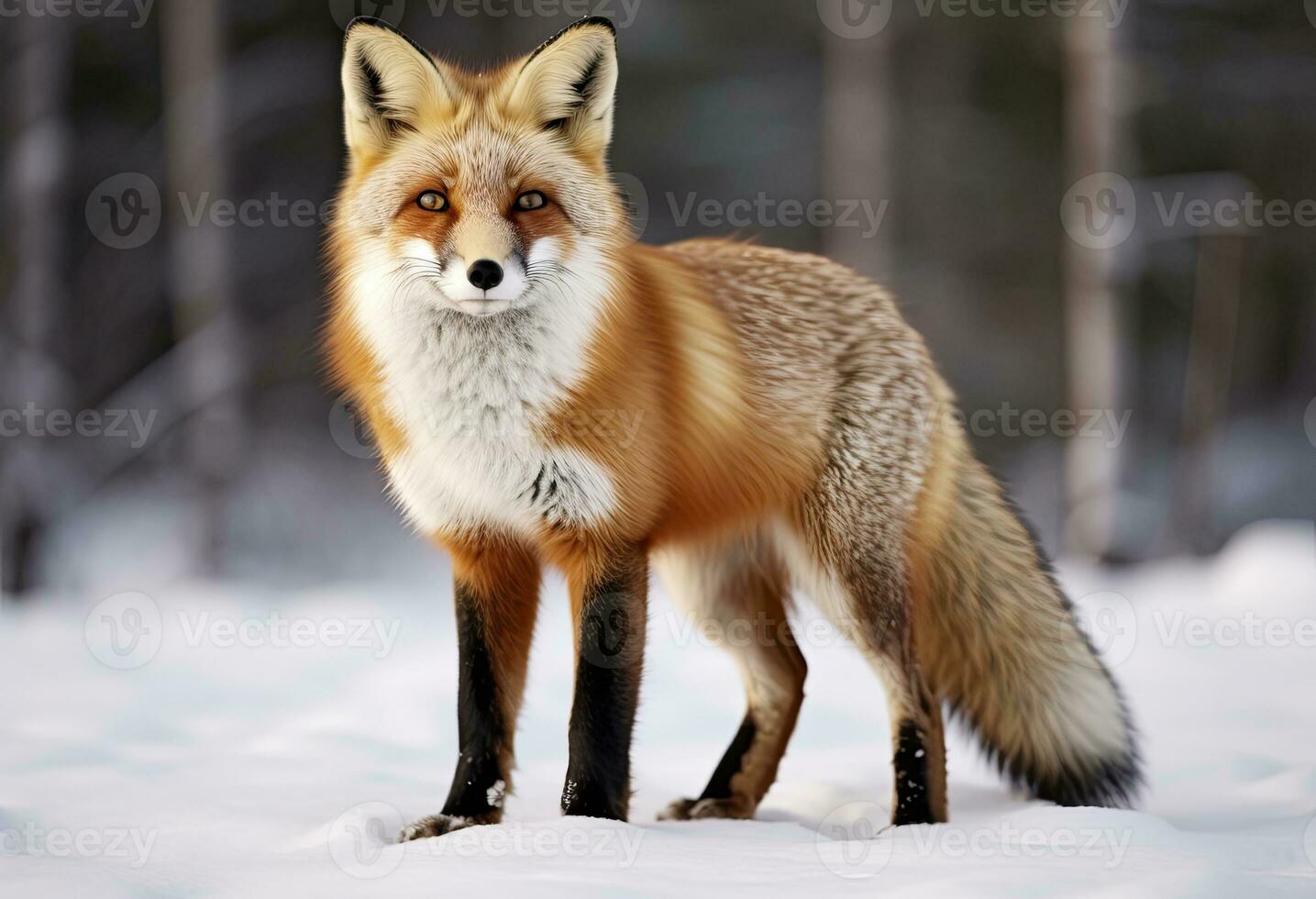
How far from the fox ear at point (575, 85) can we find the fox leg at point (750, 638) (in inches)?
47.9

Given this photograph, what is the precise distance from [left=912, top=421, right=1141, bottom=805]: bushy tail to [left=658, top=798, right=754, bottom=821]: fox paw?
0.67 m

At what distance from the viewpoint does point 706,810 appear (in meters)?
3.24

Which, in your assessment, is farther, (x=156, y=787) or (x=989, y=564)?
(x=989, y=564)

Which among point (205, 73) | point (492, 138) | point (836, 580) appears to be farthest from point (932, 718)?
point (205, 73)

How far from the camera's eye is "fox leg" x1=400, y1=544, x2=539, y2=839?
9.41ft

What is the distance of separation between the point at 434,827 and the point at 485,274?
52.1 inches

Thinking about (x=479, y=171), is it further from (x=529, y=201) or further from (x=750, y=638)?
(x=750, y=638)

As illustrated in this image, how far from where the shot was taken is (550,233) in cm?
260

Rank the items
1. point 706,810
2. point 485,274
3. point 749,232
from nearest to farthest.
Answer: point 485,274 → point 706,810 → point 749,232

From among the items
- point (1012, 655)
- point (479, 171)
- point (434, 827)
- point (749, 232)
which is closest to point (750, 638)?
point (1012, 655)

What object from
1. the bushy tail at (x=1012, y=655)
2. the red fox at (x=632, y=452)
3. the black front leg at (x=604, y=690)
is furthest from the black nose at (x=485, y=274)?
the bushy tail at (x=1012, y=655)

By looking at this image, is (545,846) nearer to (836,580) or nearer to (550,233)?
(836,580)

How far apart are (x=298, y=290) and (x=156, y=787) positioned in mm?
7203

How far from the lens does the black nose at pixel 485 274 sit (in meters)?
2.38
